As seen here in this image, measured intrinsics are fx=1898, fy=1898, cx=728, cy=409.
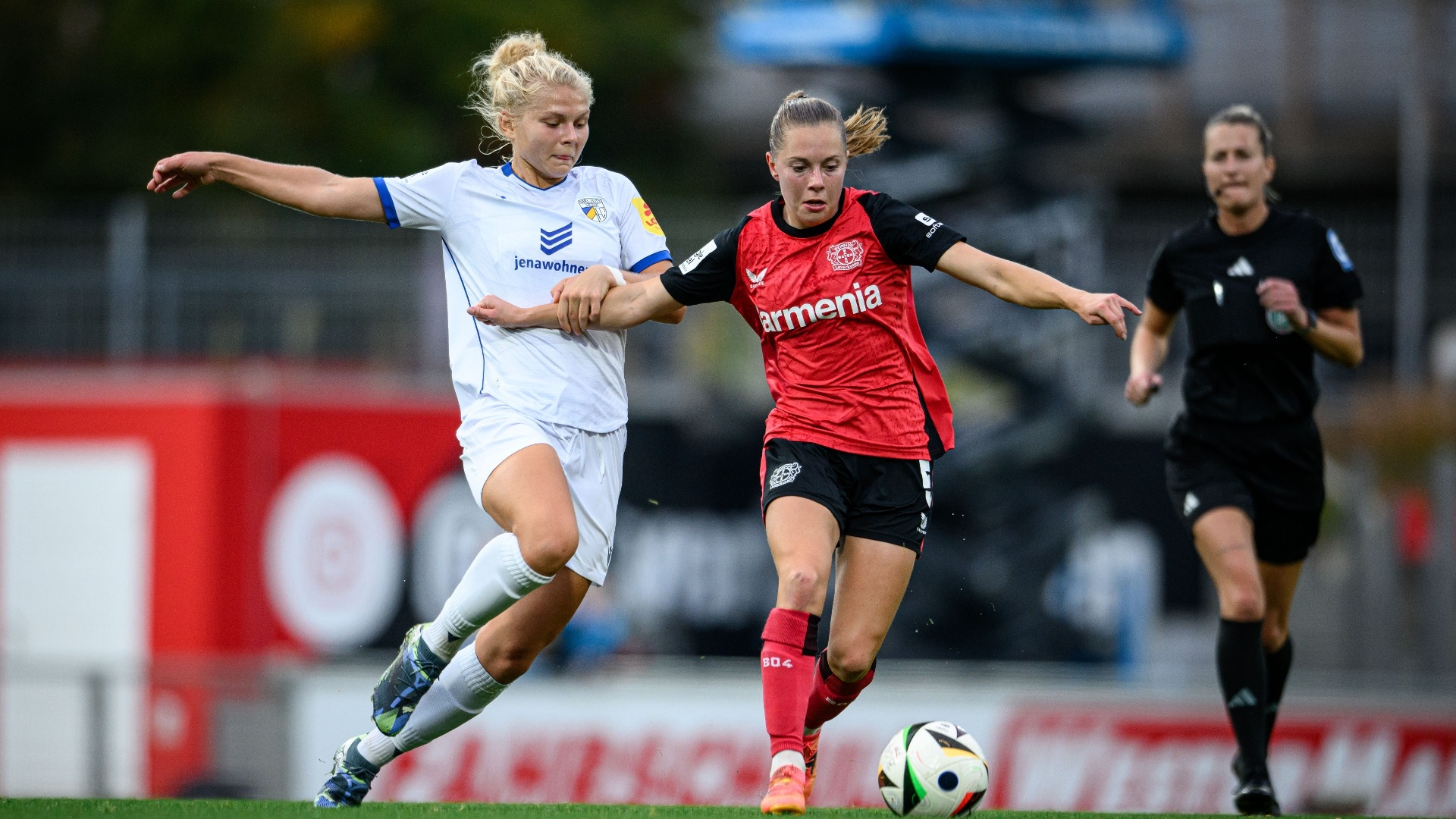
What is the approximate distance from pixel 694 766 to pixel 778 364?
5898 mm

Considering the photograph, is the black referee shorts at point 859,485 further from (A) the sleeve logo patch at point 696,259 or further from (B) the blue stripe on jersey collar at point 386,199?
(B) the blue stripe on jersey collar at point 386,199

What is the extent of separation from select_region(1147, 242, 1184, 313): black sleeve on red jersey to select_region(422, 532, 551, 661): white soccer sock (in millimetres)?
2855

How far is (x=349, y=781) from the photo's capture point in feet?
21.9

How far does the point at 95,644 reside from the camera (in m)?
14.7

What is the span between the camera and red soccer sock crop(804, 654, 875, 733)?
6.61m

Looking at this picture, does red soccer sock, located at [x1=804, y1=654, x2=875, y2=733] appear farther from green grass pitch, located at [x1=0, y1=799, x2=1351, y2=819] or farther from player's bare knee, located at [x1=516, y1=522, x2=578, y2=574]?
player's bare knee, located at [x1=516, y1=522, x2=578, y2=574]

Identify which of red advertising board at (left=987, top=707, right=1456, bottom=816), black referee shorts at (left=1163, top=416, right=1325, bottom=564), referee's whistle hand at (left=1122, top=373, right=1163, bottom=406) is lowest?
red advertising board at (left=987, top=707, right=1456, bottom=816)

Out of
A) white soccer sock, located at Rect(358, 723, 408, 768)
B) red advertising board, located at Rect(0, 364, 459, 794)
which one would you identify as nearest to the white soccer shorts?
white soccer sock, located at Rect(358, 723, 408, 768)

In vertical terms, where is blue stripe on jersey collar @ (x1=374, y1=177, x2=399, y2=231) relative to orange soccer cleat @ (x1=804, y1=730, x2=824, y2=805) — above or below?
above

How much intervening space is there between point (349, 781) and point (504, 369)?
1.55 m

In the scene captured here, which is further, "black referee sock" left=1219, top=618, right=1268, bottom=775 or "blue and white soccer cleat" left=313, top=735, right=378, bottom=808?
"black referee sock" left=1219, top=618, right=1268, bottom=775

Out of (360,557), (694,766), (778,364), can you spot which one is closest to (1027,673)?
(694,766)

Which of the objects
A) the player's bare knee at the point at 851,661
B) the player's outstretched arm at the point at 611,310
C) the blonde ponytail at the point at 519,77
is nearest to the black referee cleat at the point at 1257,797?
the player's bare knee at the point at 851,661

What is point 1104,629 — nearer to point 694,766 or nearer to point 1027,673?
point 1027,673
